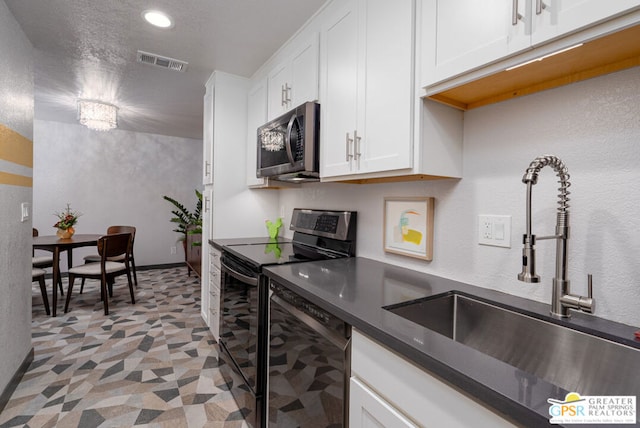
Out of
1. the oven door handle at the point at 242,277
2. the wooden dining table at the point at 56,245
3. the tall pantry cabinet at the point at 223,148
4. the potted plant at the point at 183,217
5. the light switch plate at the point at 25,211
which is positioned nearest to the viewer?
the oven door handle at the point at 242,277

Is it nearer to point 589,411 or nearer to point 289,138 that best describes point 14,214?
point 289,138

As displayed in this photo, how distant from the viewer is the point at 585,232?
0.98 m

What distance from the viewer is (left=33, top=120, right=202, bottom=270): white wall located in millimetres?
4539

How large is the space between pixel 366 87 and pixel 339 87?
9.0 inches

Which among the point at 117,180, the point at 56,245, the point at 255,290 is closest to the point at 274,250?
the point at 255,290

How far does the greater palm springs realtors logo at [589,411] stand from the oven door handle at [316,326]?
553mm

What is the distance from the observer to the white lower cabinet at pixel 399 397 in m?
0.64

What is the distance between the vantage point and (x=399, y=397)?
78 centimetres

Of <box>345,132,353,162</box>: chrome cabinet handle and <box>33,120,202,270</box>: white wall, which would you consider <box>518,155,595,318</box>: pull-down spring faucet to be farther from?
<box>33,120,202,270</box>: white wall

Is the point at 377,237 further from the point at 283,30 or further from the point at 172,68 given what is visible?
the point at 172,68

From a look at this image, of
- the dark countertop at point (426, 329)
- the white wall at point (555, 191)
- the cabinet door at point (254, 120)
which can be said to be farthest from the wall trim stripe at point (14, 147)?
the white wall at point (555, 191)

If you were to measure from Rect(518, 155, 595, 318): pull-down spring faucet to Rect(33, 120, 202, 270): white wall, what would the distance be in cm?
555

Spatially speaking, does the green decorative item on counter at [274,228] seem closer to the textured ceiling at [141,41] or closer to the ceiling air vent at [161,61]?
the textured ceiling at [141,41]

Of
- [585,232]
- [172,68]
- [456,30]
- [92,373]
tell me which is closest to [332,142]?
[456,30]
